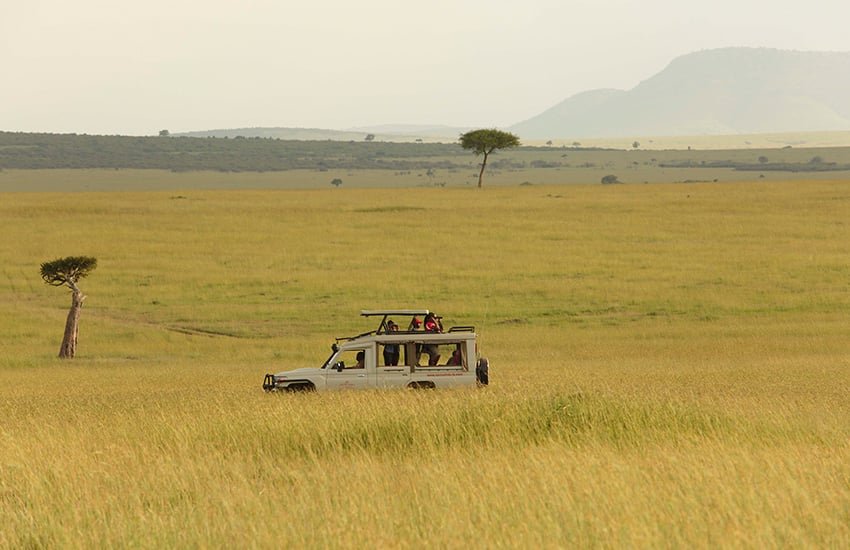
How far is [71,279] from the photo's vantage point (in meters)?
40.9

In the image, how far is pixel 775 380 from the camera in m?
26.3

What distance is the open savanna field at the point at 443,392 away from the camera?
35.6ft

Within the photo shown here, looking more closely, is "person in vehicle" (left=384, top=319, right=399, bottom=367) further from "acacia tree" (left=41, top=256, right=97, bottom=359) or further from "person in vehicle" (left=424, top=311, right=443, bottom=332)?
"acacia tree" (left=41, top=256, right=97, bottom=359)

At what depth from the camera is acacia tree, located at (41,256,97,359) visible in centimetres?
3766

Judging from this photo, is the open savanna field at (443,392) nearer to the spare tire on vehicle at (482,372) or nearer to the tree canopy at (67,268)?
the spare tire on vehicle at (482,372)

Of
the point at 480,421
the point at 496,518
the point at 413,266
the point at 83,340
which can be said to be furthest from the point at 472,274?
the point at 496,518

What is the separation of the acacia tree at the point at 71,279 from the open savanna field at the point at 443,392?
0.79 m

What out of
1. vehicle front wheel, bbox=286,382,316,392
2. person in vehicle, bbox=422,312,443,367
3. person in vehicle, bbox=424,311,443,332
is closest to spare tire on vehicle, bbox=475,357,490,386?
person in vehicle, bbox=422,312,443,367

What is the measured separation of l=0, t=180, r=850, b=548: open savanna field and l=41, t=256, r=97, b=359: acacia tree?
79 centimetres

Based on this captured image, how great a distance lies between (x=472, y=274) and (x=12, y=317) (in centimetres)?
1950

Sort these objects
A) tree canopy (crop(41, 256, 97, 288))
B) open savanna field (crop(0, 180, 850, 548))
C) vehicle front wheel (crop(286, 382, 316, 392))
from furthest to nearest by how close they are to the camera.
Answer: tree canopy (crop(41, 256, 97, 288)) < vehicle front wheel (crop(286, 382, 316, 392)) < open savanna field (crop(0, 180, 850, 548))

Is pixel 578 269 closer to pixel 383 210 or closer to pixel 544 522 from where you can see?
pixel 383 210

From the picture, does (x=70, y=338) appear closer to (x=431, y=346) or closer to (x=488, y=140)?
(x=431, y=346)

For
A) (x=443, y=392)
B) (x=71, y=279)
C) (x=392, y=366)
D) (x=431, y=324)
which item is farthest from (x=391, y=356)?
(x=71, y=279)
